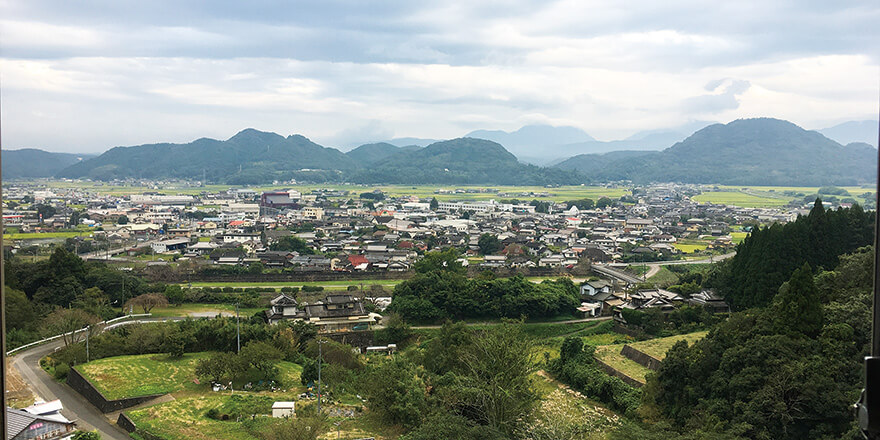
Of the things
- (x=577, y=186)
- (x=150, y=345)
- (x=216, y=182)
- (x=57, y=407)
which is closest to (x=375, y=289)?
(x=150, y=345)

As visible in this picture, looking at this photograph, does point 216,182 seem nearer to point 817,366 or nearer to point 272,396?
point 272,396

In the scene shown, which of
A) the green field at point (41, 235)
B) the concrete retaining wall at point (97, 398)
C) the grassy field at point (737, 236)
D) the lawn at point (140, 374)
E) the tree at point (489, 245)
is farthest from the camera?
the grassy field at point (737, 236)

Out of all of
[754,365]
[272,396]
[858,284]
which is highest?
[858,284]

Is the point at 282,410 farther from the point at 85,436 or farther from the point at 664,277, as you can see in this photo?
the point at 664,277

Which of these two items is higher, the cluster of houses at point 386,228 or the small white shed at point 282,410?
the cluster of houses at point 386,228

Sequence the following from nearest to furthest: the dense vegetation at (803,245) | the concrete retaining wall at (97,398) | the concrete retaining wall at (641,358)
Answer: the concrete retaining wall at (97,398), the concrete retaining wall at (641,358), the dense vegetation at (803,245)

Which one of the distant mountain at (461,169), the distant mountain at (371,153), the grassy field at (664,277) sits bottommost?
the grassy field at (664,277)

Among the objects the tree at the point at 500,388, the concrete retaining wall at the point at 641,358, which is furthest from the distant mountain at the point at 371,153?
the tree at the point at 500,388

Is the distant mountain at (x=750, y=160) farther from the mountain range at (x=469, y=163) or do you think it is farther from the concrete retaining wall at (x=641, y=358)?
the concrete retaining wall at (x=641, y=358)
